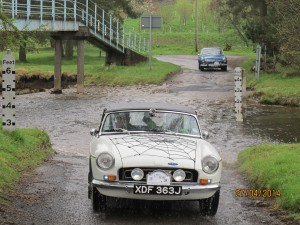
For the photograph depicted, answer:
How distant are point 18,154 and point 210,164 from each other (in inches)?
220

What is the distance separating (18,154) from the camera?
39.2 ft

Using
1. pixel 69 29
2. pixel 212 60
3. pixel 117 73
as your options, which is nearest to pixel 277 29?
pixel 69 29

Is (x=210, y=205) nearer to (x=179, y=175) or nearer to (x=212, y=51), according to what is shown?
(x=179, y=175)

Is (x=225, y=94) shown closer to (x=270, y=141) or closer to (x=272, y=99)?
(x=272, y=99)

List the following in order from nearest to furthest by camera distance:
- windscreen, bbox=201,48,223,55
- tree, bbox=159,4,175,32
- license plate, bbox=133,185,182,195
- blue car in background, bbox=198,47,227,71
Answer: license plate, bbox=133,185,182,195
blue car in background, bbox=198,47,227,71
windscreen, bbox=201,48,223,55
tree, bbox=159,4,175,32

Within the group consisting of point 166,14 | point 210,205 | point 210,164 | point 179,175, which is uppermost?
point 166,14

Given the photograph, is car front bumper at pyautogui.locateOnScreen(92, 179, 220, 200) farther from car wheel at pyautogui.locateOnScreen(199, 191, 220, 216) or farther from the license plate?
car wheel at pyautogui.locateOnScreen(199, 191, 220, 216)

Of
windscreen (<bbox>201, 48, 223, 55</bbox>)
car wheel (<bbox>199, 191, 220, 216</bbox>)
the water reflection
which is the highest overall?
windscreen (<bbox>201, 48, 223, 55</bbox>)

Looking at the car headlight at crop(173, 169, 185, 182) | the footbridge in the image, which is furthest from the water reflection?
the car headlight at crop(173, 169, 185, 182)

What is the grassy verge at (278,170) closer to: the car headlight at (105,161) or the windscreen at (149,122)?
the windscreen at (149,122)

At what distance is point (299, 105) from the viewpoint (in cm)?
2656

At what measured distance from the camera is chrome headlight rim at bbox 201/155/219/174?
765cm

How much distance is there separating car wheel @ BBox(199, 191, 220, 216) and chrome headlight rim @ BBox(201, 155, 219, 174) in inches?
15.0

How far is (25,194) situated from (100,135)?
1554 mm
